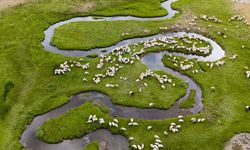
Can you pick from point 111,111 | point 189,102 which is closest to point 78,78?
point 111,111

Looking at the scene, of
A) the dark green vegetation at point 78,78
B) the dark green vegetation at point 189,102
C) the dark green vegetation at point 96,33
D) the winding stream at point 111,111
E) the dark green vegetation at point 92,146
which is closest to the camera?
the dark green vegetation at point 92,146

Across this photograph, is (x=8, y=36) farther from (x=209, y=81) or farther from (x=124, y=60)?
(x=209, y=81)

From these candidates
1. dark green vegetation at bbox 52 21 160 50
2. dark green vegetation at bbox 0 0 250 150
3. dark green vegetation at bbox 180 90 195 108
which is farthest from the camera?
dark green vegetation at bbox 52 21 160 50

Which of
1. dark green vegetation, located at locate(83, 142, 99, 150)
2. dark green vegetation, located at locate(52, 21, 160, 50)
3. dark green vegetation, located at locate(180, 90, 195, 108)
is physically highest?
dark green vegetation, located at locate(52, 21, 160, 50)

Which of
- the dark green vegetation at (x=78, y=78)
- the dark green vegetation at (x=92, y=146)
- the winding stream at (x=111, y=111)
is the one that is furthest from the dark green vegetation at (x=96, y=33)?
the dark green vegetation at (x=92, y=146)

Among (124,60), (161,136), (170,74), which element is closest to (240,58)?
(170,74)

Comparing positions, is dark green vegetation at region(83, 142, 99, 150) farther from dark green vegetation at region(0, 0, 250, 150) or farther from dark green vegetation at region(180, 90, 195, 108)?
dark green vegetation at region(180, 90, 195, 108)

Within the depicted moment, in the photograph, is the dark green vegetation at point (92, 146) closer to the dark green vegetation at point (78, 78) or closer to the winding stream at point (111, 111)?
the winding stream at point (111, 111)

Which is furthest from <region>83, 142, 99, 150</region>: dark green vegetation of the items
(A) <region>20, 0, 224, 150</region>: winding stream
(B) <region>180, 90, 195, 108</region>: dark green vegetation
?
(B) <region>180, 90, 195, 108</region>: dark green vegetation
